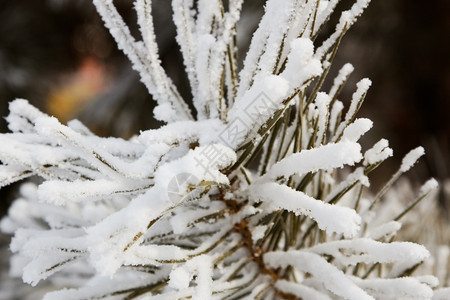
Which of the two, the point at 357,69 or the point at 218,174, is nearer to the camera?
the point at 218,174

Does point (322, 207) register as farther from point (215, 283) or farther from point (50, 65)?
point (50, 65)

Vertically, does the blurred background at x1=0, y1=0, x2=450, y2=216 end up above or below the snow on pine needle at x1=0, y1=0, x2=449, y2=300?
above

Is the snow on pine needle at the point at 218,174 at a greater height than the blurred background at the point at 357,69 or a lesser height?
lesser

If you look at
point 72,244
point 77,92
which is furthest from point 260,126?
point 77,92

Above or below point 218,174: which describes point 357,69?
above
